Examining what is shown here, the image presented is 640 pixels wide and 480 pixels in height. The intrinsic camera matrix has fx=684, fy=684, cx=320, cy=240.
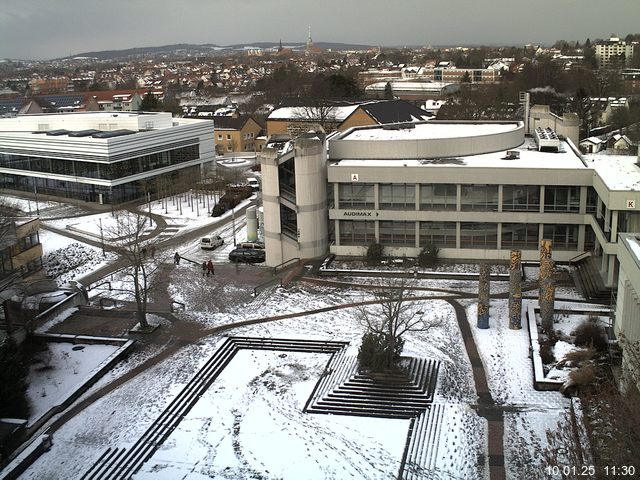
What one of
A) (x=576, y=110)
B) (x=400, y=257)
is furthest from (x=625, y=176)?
(x=576, y=110)

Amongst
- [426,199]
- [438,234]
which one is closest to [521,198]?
[438,234]

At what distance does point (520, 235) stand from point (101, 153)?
35.8 metres

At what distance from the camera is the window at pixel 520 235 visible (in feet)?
123

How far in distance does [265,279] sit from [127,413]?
14.5m

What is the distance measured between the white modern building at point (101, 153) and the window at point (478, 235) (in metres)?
29.6

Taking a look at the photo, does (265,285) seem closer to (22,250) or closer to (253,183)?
(22,250)

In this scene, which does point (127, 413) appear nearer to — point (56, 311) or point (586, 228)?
point (56, 311)

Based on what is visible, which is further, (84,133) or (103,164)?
(84,133)

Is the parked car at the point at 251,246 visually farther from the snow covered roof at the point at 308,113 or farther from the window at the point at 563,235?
the snow covered roof at the point at 308,113

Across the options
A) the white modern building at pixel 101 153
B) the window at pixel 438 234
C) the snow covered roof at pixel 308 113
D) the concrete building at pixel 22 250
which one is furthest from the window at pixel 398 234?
the snow covered roof at pixel 308 113

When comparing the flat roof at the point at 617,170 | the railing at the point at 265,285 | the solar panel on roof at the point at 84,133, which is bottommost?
the railing at the point at 265,285

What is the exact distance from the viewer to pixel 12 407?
23.9 metres

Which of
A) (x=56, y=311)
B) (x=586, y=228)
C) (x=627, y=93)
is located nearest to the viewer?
(x=56, y=311)

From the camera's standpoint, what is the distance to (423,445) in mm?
20781
